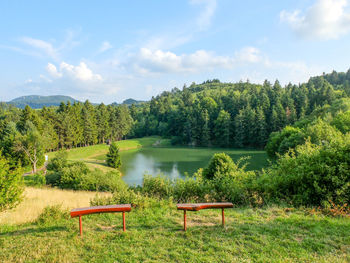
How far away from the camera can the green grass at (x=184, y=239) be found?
4160mm

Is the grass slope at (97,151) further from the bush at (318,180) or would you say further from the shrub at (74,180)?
the bush at (318,180)

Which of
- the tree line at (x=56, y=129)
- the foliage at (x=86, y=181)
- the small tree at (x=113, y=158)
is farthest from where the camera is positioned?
the small tree at (x=113, y=158)

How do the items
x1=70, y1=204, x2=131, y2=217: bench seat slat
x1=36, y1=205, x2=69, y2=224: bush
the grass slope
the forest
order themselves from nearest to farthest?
1. x1=70, y1=204, x2=131, y2=217: bench seat slat
2. x1=36, y1=205, x2=69, y2=224: bush
3. the forest
4. the grass slope

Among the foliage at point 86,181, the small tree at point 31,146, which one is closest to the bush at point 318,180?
the foliage at point 86,181

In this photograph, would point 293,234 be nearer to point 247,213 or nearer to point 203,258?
point 247,213

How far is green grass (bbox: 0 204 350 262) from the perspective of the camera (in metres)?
4.16

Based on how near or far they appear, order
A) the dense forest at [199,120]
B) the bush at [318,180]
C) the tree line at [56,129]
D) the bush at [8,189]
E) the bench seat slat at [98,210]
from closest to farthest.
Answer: the bench seat slat at [98,210] < the bush at [318,180] < the bush at [8,189] < the tree line at [56,129] < the dense forest at [199,120]

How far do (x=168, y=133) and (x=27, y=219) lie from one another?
74.2 metres

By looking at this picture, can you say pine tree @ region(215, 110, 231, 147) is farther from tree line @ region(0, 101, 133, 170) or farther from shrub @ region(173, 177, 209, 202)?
shrub @ region(173, 177, 209, 202)

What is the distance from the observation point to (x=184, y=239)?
4.82 meters

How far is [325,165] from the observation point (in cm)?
684

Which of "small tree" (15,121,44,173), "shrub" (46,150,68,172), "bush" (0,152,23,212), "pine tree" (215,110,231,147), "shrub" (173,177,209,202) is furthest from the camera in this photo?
"pine tree" (215,110,231,147)

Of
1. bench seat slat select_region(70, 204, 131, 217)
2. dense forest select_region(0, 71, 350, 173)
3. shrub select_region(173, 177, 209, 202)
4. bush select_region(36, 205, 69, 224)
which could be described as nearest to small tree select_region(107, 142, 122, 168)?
dense forest select_region(0, 71, 350, 173)

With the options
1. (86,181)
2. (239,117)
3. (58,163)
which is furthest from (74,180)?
(239,117)
